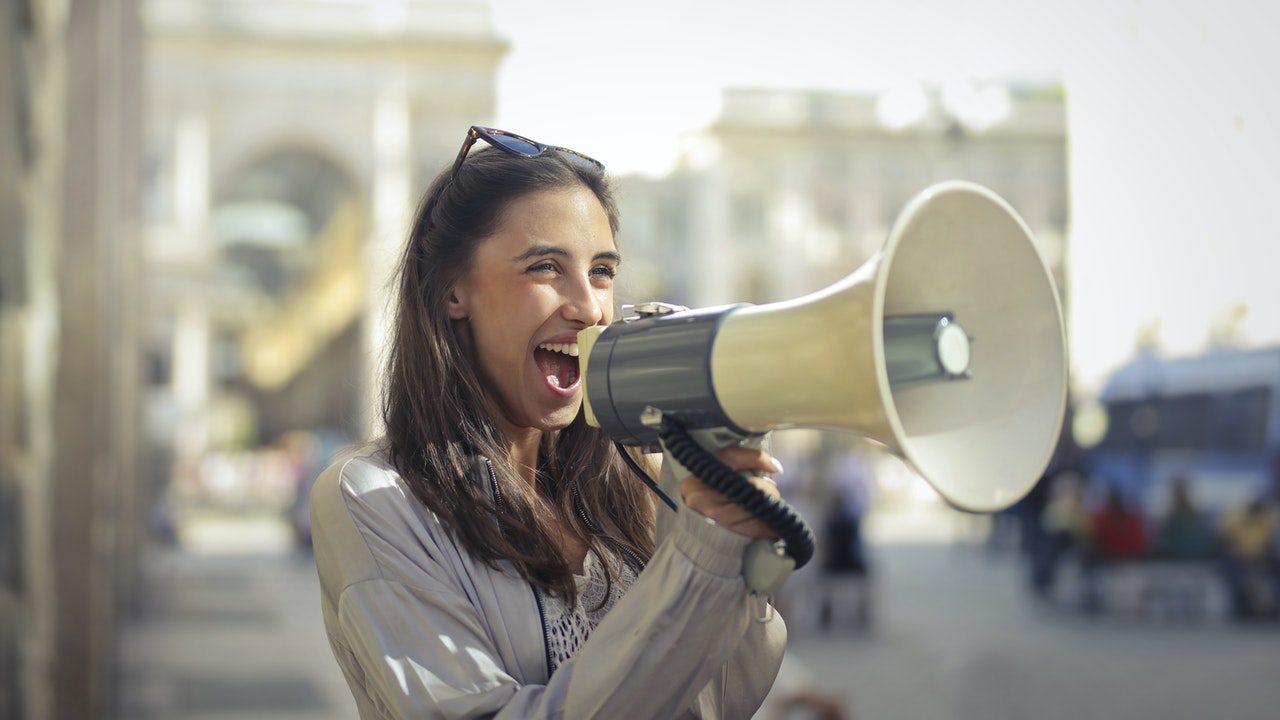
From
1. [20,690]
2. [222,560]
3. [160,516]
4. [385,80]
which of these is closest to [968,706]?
[20,690]

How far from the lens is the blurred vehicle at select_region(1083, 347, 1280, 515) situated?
2.82 m

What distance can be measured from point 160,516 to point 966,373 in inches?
752

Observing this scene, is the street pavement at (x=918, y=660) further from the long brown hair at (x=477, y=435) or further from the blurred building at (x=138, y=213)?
the long brown hair at (x=477, y=435)

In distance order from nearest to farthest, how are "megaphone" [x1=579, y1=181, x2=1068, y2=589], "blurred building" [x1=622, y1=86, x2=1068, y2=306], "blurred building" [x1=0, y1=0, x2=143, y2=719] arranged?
"megaphone" [x1=579, y1=181, x2=1068, y2=589], "blurred building" [x1=622, y1=86, x2=1068, y2=306], "blurred building" [x1=0, y1=0, x2=143, y2=719]

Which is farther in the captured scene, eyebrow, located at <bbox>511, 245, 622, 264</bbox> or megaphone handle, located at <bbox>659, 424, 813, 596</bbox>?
eyebrow, located at <bbox>511, 245, 622, 264</bbox>

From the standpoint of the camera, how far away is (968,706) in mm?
7922

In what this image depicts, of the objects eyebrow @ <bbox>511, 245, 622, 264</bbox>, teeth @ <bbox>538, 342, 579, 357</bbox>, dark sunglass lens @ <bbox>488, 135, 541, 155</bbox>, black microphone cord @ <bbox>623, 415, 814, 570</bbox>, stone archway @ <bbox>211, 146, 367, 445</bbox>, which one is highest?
dark sunglass lens @ <bbox>488, 135, 541, 155</bbox>

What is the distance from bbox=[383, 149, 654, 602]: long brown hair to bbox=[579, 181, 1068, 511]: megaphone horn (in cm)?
21

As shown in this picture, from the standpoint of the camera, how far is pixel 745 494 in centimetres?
119

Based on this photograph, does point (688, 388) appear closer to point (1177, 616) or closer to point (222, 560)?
point (1177, 616)

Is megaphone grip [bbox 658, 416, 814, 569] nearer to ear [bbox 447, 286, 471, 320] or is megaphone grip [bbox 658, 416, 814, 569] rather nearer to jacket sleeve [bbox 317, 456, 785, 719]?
jacket sleeve [bbox 317, 456, 785, 719]

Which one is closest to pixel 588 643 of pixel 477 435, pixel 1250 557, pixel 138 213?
pixel 477 435

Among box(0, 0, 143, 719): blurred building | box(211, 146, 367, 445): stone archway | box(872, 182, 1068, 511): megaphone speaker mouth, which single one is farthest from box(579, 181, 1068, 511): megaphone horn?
box(211, 146, 367, 445): stone archway

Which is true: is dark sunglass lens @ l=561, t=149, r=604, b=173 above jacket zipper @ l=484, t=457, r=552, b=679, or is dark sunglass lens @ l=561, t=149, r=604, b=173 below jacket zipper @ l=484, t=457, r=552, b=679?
above
